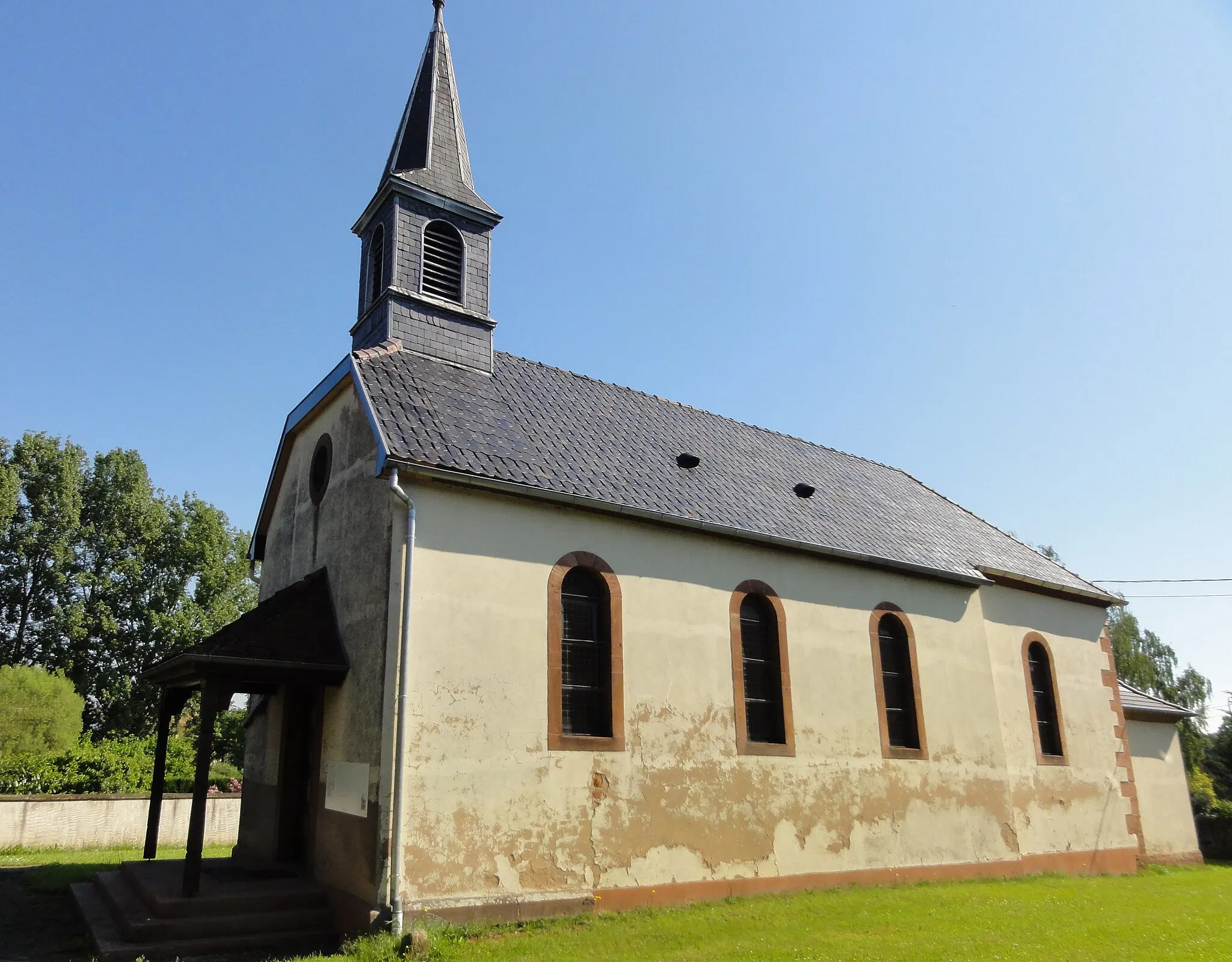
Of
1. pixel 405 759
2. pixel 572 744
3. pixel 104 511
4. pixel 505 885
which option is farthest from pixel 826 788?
pixel 104 511

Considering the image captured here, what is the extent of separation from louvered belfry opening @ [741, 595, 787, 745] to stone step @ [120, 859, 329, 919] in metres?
6.41

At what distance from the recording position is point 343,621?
37.7 ft

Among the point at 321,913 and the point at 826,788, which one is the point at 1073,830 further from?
the point at 321,913

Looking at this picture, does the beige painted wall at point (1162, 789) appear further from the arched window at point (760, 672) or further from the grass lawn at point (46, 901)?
the grass lawn at point (46, 901)

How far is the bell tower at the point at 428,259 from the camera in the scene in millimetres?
14328

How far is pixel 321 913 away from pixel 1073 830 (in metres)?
14.2

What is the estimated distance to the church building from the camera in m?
10.2

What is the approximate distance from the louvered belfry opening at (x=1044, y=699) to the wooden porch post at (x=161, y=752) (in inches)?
615

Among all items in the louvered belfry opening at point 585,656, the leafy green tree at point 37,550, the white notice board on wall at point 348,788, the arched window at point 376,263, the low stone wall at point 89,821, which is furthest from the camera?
the leafy green tree at point 37,550

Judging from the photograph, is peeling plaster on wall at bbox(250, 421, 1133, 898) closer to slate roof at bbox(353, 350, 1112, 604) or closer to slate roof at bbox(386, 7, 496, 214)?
slate roof at bbox(353, 350, 1112, 604)

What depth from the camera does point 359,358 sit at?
1281 centimetres

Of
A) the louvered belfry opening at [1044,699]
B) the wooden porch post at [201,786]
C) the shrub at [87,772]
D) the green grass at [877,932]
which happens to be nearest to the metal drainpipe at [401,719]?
→ the green grass at [877,932]

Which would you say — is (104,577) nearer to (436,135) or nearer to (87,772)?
(87,772)

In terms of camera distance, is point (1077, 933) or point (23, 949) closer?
point (23, 949)
